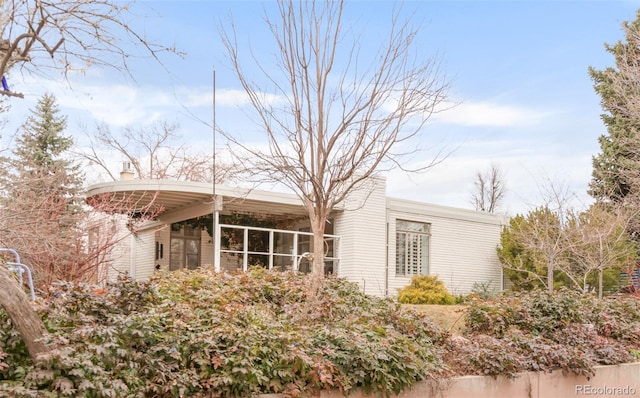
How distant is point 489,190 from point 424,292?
2269cm

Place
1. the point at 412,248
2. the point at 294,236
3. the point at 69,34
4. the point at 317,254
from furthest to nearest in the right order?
the point at 412,248, the point at 294,236, the point at 317,254, the point at 69,34

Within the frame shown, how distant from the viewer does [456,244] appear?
19.0m

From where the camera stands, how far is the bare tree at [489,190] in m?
36.7

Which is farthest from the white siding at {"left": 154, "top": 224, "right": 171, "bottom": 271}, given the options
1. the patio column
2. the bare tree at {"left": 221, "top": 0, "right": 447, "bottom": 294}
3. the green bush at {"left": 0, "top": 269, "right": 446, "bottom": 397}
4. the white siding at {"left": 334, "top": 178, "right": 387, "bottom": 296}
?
the green bush at {"left": 0, "top": 269, "right": 446, "bottom": 397}

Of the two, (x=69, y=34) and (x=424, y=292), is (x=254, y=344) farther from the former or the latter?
(x=424, y=292)

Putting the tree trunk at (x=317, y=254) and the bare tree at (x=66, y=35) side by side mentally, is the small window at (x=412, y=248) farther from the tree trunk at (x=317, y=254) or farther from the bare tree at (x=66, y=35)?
the bare tree at (x=66, y=35)

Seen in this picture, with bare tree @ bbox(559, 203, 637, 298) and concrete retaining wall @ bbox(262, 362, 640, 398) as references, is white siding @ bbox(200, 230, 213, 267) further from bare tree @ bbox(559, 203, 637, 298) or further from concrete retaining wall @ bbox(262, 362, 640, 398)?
concrete retaining wall @ bbox(262, 362, 640, 398)

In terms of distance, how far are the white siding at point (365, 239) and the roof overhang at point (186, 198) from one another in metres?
1.35

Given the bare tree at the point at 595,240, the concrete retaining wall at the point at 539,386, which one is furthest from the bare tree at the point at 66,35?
the bare tree at the point at 595,240

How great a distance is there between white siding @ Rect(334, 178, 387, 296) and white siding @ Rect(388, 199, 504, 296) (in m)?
0.57

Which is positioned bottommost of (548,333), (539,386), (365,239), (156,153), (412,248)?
(539,386)

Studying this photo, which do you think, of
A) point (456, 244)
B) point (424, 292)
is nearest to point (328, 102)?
point (424, 292)

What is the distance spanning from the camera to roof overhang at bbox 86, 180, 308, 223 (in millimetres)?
13398

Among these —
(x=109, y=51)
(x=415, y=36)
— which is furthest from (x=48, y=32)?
(x=415, y=36)
